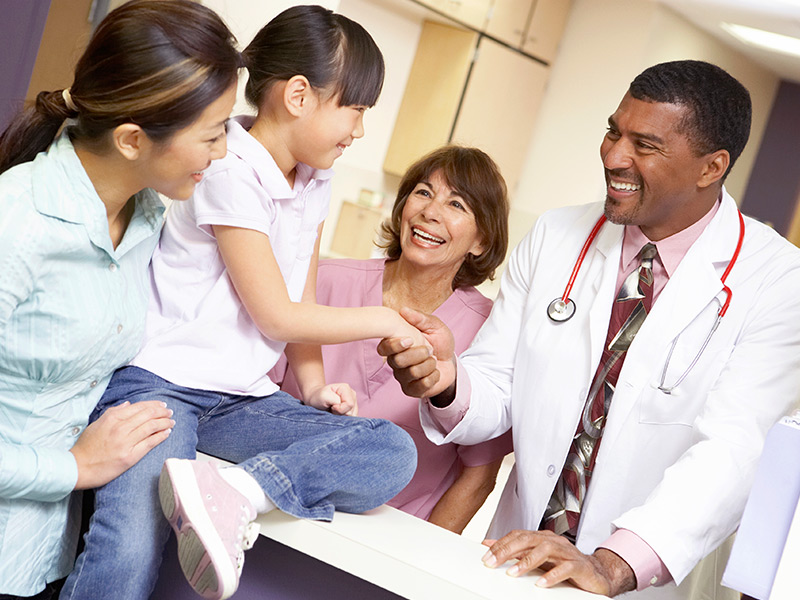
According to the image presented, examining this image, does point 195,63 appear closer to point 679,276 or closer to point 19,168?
point 19,168

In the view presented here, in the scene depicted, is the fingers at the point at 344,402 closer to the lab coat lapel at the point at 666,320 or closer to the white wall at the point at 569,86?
the lab coat lapel at the point at 666,320

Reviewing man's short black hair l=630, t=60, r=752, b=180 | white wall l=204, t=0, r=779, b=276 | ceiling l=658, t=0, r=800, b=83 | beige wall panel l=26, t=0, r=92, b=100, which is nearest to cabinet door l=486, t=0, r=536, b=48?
white wall l=204, t=0, r=779, b=276

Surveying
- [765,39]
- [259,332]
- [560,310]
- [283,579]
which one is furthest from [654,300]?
[765,39]

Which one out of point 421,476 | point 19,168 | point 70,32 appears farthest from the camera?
point 70,32

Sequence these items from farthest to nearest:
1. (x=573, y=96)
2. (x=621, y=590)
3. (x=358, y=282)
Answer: (x=573, y=96) → (x=358, y=282) → (x=621, y=590)

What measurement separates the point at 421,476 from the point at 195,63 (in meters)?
1.07

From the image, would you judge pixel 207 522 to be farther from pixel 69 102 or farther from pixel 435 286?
pixel 435 286

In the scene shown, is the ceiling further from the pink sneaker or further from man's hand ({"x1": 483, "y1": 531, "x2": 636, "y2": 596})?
the pink sneaker

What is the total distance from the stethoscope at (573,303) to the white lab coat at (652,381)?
11mm

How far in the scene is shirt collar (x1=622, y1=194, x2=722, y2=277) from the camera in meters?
1.77

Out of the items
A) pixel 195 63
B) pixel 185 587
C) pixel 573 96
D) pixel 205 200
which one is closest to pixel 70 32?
pixel 205 200

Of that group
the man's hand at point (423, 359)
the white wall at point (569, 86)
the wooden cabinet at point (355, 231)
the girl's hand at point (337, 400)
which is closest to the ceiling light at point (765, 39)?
the white wall at point (569, 86)

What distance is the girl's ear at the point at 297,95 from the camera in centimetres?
143

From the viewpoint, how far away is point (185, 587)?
1.37 metres
